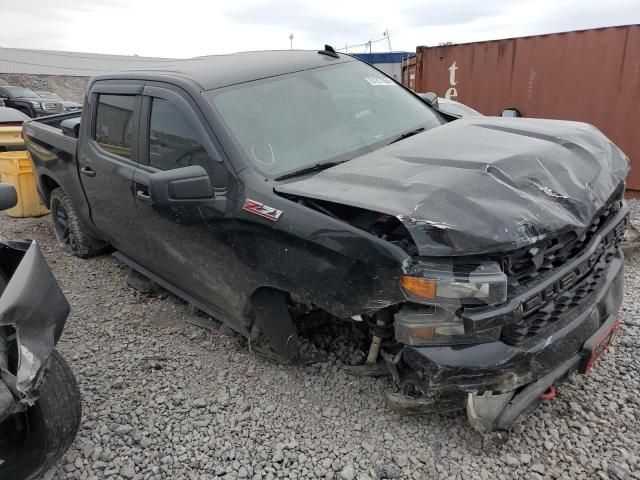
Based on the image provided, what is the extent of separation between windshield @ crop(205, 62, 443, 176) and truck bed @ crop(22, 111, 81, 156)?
206cm

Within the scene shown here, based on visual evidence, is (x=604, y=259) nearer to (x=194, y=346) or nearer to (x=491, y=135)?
(x=491, y=135)

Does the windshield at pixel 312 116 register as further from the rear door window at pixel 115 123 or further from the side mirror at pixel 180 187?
the rear door window at pixel 115 123

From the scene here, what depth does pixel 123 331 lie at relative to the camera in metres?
3.57

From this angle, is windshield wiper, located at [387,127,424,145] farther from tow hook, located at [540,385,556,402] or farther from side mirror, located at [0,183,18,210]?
side mirror, located at [0,183,18,210]

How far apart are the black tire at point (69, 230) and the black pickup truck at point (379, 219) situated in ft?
4.09

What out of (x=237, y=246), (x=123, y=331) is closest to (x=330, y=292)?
(x=237, y=246)

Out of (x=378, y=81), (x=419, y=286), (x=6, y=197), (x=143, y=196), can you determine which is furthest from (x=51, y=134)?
(x=419, y=286)

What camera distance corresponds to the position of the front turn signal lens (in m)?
1.94

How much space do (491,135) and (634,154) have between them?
5004mm

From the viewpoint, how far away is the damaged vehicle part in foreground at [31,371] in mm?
1785

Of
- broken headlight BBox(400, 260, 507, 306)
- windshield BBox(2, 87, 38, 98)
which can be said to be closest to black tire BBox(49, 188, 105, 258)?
broken headlight BBox(400, 260, 507, 306)

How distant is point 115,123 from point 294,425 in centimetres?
256

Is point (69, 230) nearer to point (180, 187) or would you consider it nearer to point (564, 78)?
point (180, 187)

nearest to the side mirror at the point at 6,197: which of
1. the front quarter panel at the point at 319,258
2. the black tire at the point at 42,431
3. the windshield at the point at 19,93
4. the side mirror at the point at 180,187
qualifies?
the side mirror at the point at 180,187
